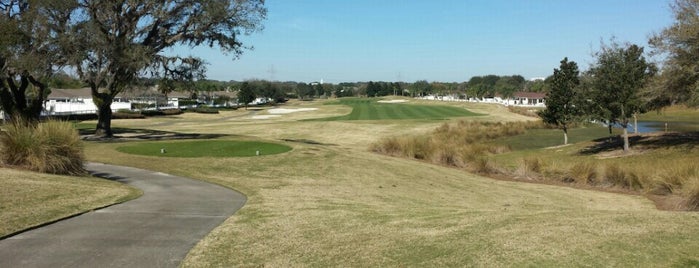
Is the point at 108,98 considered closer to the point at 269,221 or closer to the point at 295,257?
the point at 269,221

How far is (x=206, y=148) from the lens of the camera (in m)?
27.6

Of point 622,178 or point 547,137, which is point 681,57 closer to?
point 622,178

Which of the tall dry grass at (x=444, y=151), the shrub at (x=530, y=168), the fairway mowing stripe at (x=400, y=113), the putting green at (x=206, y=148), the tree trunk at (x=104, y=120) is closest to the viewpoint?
the putting green at (x=206, y=148)

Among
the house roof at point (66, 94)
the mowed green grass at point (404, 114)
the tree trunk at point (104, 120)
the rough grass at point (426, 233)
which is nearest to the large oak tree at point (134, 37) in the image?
the tree trunk at point (104, 120)

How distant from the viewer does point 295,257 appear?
8.37 metres

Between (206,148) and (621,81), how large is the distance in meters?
23.4

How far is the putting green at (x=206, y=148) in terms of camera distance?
2552 cm

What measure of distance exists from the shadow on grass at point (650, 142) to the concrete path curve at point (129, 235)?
87.6ft

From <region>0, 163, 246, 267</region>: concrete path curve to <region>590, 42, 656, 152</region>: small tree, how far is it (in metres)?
25.2

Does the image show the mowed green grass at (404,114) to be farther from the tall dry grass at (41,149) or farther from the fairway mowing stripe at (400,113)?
the tall dry grass at (41,149)

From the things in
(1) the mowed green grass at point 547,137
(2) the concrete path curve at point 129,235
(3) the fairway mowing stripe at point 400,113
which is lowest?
(1) the mowed green grass at point 547,137

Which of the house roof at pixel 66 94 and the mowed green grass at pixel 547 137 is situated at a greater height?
the house roof at pixel 66 94

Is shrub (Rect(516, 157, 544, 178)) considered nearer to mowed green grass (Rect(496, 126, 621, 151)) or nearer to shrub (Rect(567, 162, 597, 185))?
shrub (Rect(567, 162, 597, 185))

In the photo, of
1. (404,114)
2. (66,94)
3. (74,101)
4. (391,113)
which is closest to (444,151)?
(404,114)
